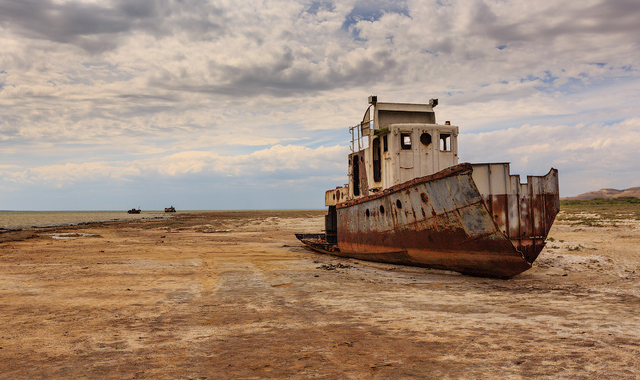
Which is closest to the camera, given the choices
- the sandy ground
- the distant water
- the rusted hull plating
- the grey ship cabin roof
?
the sandy ground

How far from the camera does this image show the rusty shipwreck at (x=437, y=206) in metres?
8.19

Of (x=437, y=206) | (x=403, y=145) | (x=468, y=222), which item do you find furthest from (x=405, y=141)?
(x=468, y=222)

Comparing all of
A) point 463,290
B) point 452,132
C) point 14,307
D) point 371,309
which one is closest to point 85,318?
point 14,307

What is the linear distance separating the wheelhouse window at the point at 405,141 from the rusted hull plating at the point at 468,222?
6.66 feet

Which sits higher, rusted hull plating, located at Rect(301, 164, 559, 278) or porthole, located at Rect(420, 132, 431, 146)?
porthole, located at Rect(420, 132, 431, 146)

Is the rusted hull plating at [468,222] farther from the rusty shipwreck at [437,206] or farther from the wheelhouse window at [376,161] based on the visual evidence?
the wheelhouse window at [376,161]

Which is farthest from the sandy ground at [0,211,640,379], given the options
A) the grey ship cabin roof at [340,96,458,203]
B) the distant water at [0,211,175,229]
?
the distant water at [0,211,175,229]

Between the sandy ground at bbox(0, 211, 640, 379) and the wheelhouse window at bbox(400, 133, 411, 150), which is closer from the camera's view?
the sandy ground at bbox(0, 211, 640, 379)

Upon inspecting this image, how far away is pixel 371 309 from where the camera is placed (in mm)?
6012

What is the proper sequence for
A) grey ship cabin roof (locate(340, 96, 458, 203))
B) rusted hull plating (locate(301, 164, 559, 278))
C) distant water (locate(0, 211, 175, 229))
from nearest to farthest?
rusted hull plating (locate(301, 164, 559, 278)), grey ship cabin roof (locate(340, 96, 458, 203)), distant water (locate(0, 211, 175, 229))

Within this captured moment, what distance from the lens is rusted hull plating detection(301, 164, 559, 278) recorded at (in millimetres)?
8035

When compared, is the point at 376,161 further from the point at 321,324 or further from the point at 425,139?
the point at 321,324

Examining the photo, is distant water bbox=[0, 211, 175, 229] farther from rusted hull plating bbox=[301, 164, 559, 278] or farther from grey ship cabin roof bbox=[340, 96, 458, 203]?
rusted hull plating bbox=[301, 164, 559, 278]

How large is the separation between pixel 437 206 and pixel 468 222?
0.79 metres
